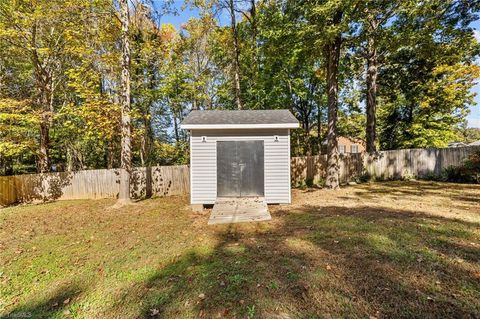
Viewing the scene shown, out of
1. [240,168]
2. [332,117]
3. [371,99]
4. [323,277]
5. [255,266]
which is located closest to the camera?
[323,277]

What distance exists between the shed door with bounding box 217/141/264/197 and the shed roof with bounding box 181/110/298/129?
1.91ft

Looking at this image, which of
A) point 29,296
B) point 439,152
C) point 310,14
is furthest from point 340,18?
point 29,296

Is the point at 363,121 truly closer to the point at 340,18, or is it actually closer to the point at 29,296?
the point at 340,18

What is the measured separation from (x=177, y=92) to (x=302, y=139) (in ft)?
36.6

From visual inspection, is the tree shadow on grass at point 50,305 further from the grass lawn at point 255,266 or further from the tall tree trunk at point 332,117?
the tall tree trunk at point 332,117

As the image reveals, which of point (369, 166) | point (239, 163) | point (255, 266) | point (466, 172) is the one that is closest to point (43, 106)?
point (239, 163)

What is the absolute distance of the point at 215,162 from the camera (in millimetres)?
7793

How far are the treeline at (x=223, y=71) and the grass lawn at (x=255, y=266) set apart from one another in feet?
16.1

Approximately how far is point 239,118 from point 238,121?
16.6 inches

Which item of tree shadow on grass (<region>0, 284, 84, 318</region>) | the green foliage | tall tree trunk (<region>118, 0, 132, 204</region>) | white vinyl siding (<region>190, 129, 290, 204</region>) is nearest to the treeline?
tall tree trunk (<region>118, 0, 132, 204</region>)

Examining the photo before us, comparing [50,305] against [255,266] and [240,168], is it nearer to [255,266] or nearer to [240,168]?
[255,266]

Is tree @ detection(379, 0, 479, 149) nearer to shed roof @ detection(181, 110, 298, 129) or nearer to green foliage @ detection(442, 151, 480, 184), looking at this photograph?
green foliage @ detection(442, 151, 480, 184)

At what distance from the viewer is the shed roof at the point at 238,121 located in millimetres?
7594

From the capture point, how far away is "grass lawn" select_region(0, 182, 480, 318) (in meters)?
2.71
